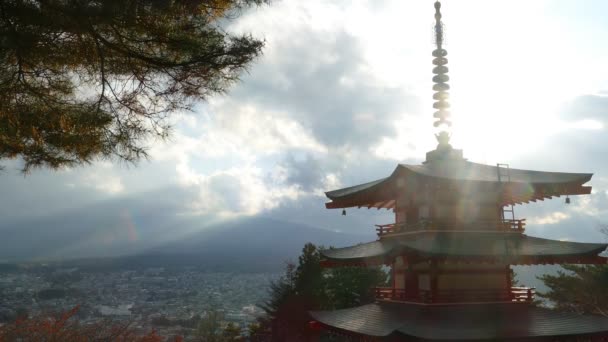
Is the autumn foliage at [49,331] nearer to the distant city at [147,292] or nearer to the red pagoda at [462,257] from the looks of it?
the red pagoda at [462,257]

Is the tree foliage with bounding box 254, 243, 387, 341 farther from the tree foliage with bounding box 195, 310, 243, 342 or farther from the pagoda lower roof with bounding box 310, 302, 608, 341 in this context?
the pagoda lower roof with bounding box 310, 302, 608, 341

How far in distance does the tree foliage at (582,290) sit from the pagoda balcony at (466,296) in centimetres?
1585

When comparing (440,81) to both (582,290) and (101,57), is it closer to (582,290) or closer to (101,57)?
(101,57)

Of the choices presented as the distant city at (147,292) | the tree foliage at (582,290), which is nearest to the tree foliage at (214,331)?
the distant city at (147,292)

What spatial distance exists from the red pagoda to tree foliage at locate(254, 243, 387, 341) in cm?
1700

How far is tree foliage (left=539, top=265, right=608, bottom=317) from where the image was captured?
2833 centimetres

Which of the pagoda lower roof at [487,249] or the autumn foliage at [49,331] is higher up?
the pagoda lower roof at [487,249]

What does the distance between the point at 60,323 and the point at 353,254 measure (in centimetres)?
1154

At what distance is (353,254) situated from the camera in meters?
16.0

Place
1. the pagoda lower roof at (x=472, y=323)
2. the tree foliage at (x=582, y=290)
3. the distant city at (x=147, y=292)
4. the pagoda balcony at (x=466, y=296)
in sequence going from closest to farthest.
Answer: the pagoda lower roof at (x=472, y=323) < the pagoda balcony at (x=466, y=296) < the tree foliage at (x=582, y=290) < the distant city at (x=147, y=292)

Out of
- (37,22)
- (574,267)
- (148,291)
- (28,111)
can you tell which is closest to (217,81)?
(37,22)

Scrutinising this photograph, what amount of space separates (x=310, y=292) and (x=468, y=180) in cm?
2192

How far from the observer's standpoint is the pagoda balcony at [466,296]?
44.0ft

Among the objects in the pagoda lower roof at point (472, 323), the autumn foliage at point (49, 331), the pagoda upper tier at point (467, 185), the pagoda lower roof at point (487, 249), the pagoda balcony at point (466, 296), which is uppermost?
the pagoda upper tier at point (467, 185)
